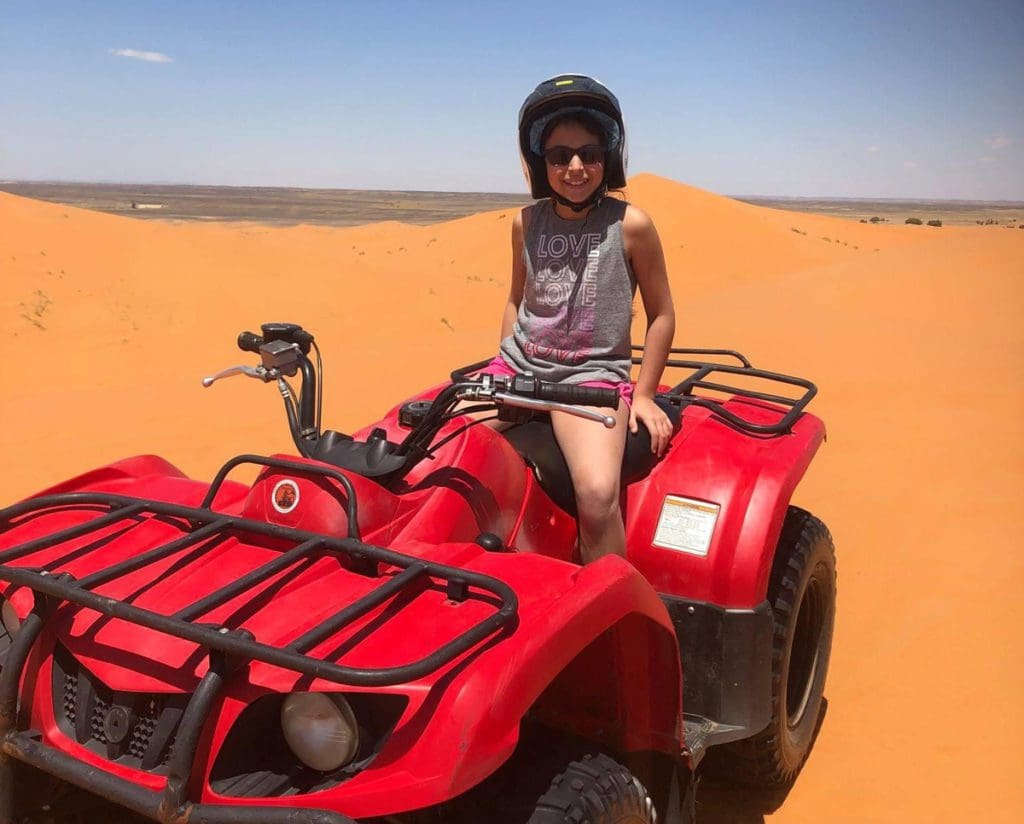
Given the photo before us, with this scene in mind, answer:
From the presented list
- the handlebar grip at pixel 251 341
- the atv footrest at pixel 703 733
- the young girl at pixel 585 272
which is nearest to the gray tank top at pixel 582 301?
the young girl at pixel 585 272

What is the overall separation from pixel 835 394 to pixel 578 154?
22.6ft

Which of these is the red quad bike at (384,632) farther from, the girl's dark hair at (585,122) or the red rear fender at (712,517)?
the girl's dark hair at (585,122)

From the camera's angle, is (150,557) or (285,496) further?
(285,496)

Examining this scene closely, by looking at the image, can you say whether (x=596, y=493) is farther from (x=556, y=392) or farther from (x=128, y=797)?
(x=128, y=797)

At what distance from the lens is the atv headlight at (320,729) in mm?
1711

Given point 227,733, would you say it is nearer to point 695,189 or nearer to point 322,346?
point 322,346

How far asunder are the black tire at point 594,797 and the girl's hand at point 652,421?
1216 millimetres

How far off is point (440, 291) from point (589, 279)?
15.7 metres

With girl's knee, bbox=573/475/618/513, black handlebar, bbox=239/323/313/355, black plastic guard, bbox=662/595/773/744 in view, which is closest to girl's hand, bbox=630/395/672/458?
girl's knee, bbox=573/475/618/513

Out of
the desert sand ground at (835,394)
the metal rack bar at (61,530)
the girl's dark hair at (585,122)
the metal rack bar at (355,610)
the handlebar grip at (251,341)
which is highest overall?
the girl's dark hair at (585,122)

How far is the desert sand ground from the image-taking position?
12.2 ft

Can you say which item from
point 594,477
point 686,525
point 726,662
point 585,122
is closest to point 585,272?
point 585,122

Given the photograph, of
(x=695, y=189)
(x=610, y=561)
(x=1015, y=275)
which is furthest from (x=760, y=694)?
(x=695, y=189)

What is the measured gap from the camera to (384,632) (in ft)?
5.90
